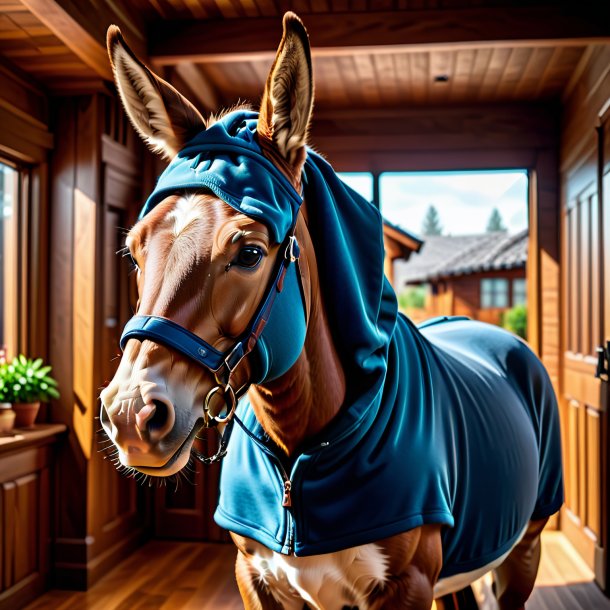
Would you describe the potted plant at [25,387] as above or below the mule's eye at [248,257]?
below

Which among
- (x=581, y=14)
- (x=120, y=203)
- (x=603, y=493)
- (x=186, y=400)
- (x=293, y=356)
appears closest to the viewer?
(x=186, y=400)

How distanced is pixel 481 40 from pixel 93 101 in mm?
1847

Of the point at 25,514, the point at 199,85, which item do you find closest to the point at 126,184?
the point at 199,85

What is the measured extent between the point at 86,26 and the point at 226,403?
6.92 feet

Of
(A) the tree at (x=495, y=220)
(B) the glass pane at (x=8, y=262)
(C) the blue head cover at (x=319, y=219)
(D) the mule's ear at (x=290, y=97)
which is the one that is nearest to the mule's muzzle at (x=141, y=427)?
(C) the blue head cover at (x=319, y=219)

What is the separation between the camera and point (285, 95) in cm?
103

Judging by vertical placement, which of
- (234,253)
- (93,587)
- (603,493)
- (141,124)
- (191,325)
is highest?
(141,124)

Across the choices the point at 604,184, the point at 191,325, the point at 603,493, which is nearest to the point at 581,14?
the point at 604,184

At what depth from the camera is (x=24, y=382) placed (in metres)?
2.76

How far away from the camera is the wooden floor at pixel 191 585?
274 cm

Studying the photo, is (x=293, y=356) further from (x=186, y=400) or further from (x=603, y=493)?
(x=603, y=493)

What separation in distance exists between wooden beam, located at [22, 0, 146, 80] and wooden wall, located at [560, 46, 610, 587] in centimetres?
223

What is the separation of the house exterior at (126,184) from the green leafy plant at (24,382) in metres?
0.18

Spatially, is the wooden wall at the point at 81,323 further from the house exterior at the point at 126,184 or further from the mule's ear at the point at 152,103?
the mule's ear at the point at 152,103
